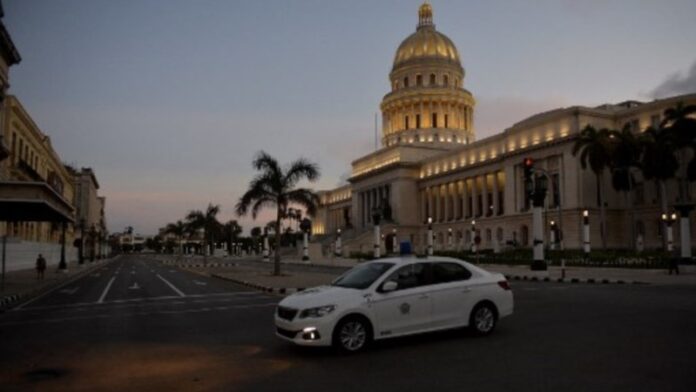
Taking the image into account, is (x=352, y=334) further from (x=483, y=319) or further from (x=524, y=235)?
(x=524, y=235)

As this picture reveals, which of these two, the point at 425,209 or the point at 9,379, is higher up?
the point at 425,209

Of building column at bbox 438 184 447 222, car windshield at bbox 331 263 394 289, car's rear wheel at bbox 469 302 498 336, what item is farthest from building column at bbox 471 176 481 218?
car windshield at bbox 331 263 394 289

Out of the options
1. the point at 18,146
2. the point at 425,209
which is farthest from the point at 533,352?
the point at 425,209

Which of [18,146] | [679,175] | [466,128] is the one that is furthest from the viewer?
[466,128]

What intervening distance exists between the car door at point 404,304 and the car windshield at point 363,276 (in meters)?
0.28

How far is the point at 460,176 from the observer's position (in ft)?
317

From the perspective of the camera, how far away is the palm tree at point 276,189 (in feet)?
127

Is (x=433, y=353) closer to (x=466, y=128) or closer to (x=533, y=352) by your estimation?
(x=533, y=352)

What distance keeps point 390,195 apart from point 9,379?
4020 inches

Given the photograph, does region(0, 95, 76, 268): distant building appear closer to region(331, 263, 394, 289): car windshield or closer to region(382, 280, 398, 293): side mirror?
region(331, 263, 394, 289): car windshield

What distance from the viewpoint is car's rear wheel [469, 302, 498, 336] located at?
12141 millimetres

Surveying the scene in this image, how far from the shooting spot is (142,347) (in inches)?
458

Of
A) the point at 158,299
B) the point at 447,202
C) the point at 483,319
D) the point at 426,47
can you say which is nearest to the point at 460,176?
the point at 447,202

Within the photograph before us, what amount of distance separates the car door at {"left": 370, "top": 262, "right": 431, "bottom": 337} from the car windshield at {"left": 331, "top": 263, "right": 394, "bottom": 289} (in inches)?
11.0
